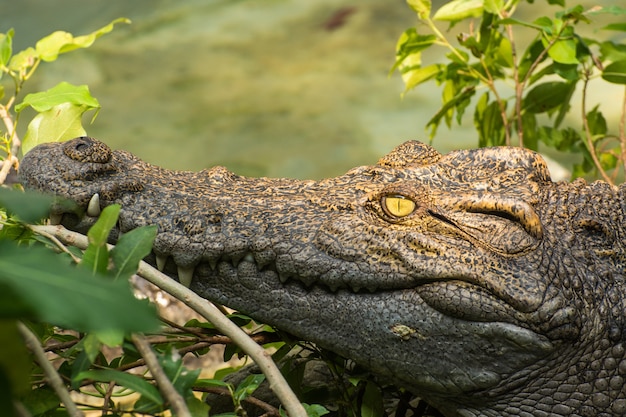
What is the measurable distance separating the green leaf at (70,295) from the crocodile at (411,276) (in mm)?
1216

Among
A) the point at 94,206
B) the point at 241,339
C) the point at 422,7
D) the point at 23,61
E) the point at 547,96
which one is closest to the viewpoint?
the point at 241,339

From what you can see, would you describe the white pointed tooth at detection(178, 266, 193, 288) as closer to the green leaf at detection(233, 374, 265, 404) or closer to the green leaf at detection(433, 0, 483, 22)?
the green leaf at detection(233, 374, 265, 404)

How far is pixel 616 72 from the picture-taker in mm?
3482

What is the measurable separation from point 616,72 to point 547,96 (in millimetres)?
495

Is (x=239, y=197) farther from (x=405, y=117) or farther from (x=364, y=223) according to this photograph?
(x=405, y=117)

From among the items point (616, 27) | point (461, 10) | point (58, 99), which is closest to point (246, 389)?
point (58, 99)

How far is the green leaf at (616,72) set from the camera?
346cm

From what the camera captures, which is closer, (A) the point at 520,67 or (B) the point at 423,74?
(A) the point at 520,67

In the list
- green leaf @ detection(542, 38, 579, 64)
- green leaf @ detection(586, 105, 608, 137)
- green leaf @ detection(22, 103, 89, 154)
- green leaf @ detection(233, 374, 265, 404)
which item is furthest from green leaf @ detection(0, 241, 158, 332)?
green leaf @ detection(586, 105, 608, 137)

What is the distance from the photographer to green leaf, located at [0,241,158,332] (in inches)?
28.0

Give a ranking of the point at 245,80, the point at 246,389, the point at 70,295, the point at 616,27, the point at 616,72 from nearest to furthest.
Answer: the point at 70,295 → the point at 246,389 → the point at 616,27 → the point at 616,72 → the point at 245,80

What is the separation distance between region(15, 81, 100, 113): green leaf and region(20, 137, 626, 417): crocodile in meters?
0.34

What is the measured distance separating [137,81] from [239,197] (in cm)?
663

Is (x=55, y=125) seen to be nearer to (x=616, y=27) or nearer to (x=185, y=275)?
(x=185, y=275)
